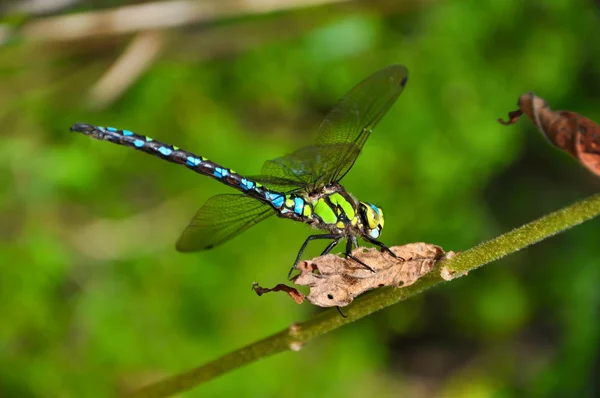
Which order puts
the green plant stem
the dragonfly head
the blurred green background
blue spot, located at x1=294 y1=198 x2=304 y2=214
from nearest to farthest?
the green plant stem
the dragonfly head
blue spot, located at x1=294 y1=198 x2=304 y2=214
the blurred green background

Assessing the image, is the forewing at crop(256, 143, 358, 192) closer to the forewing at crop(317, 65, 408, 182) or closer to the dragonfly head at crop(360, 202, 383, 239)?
the forewing at crop(317, 65, 408, 182)

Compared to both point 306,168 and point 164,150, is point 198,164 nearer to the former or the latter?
point 164,150

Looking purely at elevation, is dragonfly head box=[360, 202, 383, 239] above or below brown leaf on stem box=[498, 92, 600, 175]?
above

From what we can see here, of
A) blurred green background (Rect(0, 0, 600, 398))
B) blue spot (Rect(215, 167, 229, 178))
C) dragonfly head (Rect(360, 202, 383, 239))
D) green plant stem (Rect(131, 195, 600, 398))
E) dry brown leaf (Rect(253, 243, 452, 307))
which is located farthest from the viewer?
blurred green background (Rect(0, 0, 600, 398))

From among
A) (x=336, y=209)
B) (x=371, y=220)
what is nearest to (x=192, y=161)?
(x=336, y=209)

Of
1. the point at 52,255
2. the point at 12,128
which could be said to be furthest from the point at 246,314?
the point at 12,128

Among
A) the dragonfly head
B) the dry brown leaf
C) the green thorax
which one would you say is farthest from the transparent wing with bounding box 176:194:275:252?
the dry brown leaf

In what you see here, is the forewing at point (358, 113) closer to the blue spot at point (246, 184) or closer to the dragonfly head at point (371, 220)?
the dragonfly head at point (371, 220)
